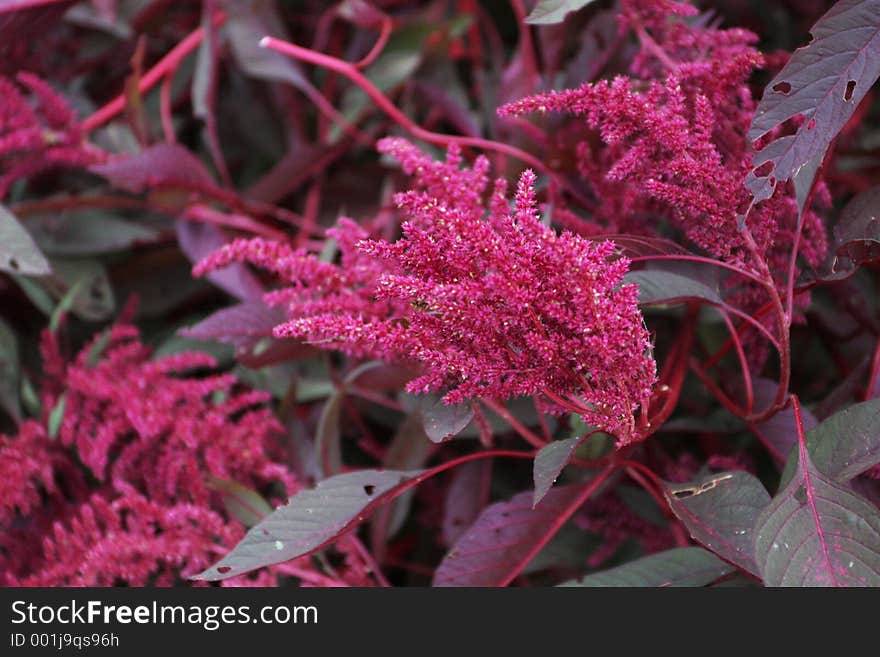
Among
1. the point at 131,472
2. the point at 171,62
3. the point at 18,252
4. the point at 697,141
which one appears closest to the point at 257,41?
the point at 171,62

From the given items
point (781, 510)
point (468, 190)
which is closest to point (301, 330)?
point (468, 190)

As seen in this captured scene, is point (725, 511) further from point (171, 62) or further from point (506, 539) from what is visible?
point (171, 62)

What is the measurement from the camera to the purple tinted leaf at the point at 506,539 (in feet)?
2.00

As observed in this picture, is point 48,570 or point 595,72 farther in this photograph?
point 595,72

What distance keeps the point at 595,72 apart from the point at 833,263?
0.31 m

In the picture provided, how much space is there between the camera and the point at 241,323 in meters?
0.67

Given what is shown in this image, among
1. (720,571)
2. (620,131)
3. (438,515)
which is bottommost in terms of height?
(438,515)

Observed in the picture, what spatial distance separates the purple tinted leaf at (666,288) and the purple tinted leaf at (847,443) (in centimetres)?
9

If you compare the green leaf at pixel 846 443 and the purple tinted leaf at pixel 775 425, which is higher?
the green leaf at pixel 846 443

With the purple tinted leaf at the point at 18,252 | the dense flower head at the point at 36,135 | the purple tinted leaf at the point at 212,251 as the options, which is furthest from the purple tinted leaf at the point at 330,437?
the dense flower head at the point at 36,135

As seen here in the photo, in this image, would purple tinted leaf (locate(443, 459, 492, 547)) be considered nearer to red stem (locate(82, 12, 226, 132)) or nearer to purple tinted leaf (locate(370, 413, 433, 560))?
purple tinted leaf (locate(370, 413, 433, 560))

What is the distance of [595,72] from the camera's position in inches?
30.5

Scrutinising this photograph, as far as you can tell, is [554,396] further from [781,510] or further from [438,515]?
[438,515]

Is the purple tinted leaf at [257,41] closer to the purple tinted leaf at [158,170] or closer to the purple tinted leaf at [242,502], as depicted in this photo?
the purple tinted leaf at [158,170]
